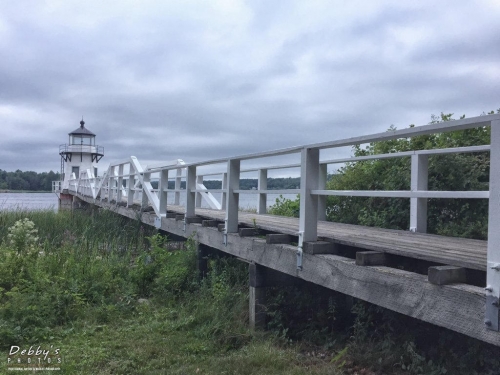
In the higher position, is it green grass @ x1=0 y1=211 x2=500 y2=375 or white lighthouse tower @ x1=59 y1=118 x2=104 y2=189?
white lighthouse tower @ x1=59 y1=118 x2=104 y2=189

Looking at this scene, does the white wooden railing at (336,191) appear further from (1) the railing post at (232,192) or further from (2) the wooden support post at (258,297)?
(2) the wooden support post at (258,297)

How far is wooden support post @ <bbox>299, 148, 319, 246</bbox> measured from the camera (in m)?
5.16

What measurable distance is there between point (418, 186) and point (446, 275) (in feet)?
10.3

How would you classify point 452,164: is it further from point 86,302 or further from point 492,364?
point 86,302

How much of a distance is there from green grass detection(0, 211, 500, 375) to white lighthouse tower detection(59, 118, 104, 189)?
2990 centimetres

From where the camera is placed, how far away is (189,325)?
660cm

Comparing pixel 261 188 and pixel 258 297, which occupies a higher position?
pixel 261 188

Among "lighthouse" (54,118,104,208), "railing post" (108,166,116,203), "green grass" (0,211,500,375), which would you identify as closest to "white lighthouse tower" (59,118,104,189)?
"lighthouse" (54,118,104,208)

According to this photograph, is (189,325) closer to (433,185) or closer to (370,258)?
(370,258)

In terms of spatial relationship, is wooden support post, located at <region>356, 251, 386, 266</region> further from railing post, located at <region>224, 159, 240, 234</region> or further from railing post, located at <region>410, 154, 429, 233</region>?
railing post, located at <region>224, 159, 240, 234</region>

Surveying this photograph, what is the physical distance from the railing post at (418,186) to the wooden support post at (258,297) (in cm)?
212

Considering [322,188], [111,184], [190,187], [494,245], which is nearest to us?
[494,245]

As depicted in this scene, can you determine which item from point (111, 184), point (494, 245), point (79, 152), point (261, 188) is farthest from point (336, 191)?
point (79, 152)

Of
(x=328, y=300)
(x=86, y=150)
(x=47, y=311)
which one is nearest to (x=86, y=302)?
(x=47, y=311)
